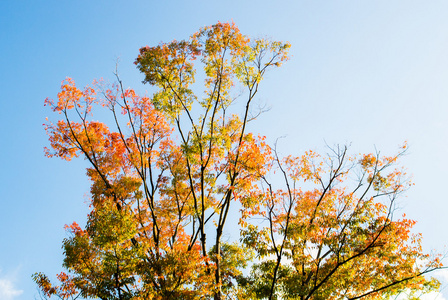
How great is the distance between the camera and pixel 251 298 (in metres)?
14.6

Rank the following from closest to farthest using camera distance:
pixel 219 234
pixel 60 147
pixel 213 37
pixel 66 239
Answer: pixel 66 239, pixel 219 234, pixel 213 37, pixel 60 147

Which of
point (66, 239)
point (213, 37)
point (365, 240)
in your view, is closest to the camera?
point (365, 240)

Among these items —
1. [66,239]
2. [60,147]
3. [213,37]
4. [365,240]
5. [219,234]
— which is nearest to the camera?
[365,240]

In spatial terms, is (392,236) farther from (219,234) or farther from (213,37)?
(213,37)

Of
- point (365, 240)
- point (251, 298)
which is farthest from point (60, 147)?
point (365, 240)

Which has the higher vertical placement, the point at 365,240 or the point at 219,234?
the point at 219,234

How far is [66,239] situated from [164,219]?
4065 mm

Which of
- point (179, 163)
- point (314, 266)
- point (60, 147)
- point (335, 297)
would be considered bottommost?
point (335, 297)

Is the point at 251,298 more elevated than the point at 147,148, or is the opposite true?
the point at 147,148

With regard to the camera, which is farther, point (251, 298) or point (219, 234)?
point (251, 298)

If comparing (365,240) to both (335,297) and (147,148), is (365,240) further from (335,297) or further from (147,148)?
(147,148)

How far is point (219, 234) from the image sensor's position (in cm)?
1336

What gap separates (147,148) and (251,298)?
803 cm

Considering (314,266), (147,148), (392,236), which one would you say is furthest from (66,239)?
(392,236)
